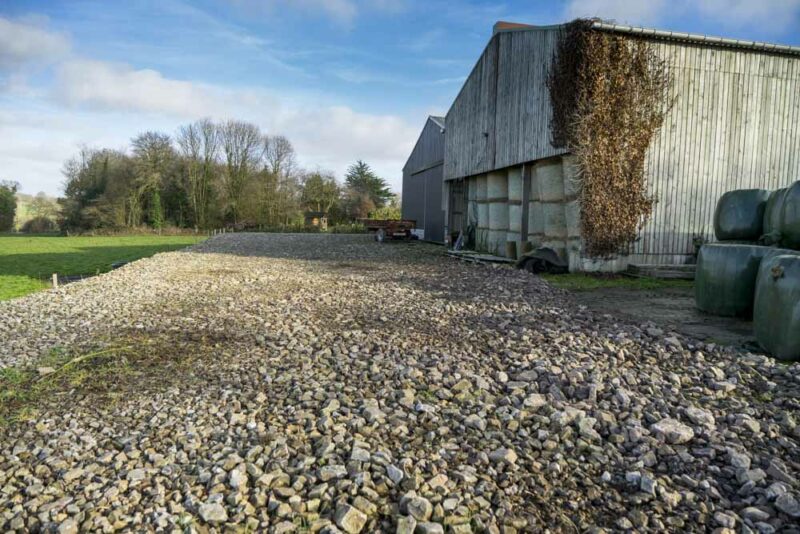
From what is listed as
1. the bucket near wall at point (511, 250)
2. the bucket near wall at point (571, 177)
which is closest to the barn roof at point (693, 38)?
the bucket near wall at point (571, 177)

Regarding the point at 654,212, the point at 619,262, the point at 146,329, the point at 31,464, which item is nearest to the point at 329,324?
the point at 146,329

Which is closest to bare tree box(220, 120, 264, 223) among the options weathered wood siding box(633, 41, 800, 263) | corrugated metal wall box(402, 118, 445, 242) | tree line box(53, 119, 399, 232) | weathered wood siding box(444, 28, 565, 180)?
tree line box(53, 119, 399, 232)

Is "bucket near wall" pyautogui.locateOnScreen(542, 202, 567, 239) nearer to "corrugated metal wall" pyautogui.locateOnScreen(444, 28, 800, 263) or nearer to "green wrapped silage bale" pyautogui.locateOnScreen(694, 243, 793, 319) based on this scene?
"corrugated metal wall" pyautogui.locateOnScreen(444, 28, 800, 263)

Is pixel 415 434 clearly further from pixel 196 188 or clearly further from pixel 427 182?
pixel 196 188

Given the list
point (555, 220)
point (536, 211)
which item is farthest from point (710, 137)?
point (536, 211)

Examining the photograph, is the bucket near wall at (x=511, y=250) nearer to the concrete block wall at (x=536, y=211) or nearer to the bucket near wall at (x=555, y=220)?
the concrete block wall at (x=536, y=211)

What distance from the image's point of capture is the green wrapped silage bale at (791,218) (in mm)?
6371

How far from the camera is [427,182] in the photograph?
A: 88.8ft

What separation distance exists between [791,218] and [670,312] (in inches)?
80.0

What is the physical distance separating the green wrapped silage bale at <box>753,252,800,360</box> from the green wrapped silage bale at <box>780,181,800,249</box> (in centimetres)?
114

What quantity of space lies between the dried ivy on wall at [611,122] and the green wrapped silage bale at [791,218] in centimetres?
500

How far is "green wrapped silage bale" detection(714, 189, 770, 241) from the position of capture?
8.37 m

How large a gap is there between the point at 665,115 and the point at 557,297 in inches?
239

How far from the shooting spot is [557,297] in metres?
8.73
